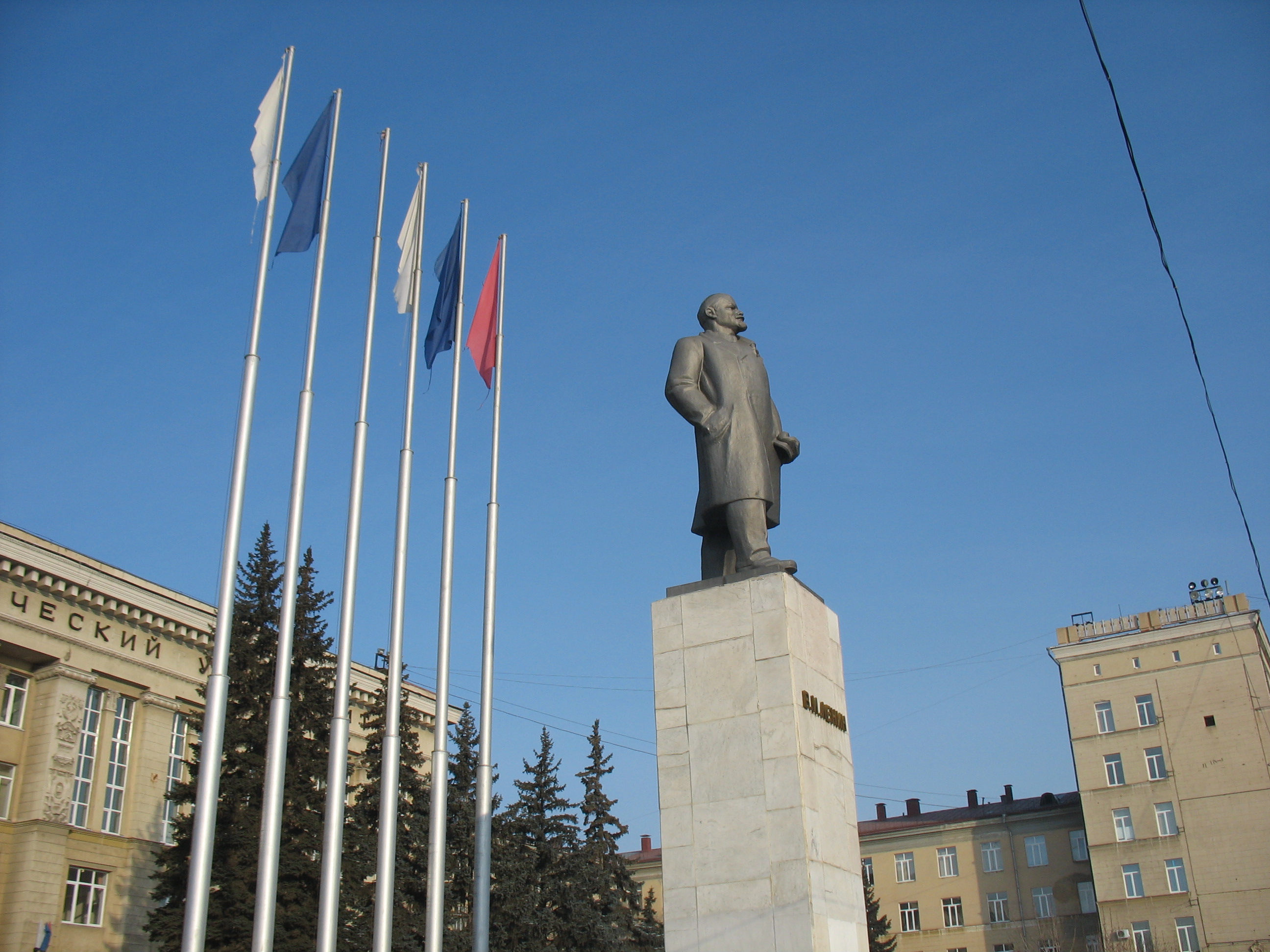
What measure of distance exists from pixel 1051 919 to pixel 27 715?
42436mm

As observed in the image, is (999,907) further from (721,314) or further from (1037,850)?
(721,314)

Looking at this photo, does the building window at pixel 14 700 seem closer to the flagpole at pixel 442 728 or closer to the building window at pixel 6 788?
the building window at pixel 6 788

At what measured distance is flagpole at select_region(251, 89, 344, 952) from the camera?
12031mm

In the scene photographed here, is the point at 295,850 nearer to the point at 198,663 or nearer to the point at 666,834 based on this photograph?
the point at 198,663

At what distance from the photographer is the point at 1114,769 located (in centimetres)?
5159

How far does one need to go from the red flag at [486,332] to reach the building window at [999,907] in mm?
46305

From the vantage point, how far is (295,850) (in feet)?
78.3

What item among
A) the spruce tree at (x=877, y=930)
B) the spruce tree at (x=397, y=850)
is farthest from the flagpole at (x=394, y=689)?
the spruce tree at (x=877, y=930)

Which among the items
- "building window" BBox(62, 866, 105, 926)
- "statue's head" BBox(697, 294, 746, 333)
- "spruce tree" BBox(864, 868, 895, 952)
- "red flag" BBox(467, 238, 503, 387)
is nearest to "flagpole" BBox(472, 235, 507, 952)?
"red flag" BBox(467, 238, 503, 387)

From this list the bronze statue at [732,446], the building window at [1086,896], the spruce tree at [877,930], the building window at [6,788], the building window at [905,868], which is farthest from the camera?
the building window at [905,868]

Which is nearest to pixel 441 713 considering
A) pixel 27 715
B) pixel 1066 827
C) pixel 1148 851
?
pixel 27 715

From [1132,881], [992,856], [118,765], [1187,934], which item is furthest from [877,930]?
[118,765]

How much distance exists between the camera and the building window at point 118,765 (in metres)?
31.9

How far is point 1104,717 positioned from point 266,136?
47440mm
